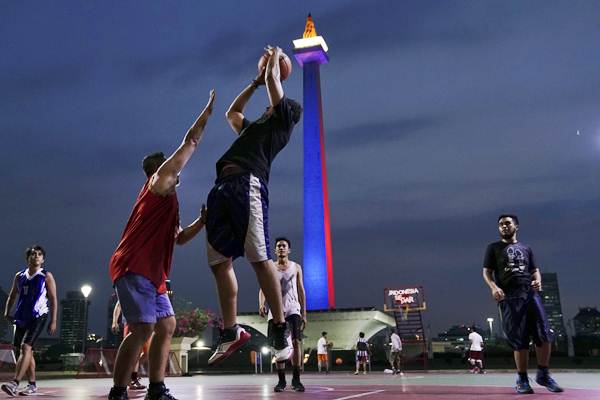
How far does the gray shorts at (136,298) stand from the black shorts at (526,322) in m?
4.22


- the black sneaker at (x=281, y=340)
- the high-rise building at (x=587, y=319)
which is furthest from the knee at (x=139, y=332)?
the high-rise building at (x=587, y=319)

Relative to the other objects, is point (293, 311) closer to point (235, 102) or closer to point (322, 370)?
point (235, 102)

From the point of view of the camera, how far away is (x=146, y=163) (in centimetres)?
486

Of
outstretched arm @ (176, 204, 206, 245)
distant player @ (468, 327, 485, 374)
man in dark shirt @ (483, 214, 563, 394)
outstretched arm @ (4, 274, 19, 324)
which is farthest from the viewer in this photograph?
distant player @ (468, 327, 485, 374)

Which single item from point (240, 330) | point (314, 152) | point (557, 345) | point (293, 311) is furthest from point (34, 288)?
point (314, 152)

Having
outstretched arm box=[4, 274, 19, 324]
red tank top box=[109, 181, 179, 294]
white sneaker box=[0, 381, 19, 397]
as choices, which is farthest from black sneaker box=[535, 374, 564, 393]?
outstretched arm box=[4, 274, 19, 324]

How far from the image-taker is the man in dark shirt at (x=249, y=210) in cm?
365

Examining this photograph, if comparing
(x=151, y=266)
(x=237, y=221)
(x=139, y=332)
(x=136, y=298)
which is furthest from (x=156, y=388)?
(x=237, y=221)

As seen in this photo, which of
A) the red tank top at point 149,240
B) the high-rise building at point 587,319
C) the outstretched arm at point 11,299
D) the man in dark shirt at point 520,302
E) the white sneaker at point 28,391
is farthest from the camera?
the high-rise building at point 587,319

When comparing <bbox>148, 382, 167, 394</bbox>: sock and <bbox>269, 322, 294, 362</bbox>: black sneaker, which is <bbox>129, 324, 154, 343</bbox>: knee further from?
<bbox>269, 322, 294, 362</bbox>: black sneaker

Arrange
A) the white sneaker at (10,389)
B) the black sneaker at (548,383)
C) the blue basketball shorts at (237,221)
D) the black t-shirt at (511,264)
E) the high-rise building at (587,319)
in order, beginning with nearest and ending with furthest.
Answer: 1. the blue basketball shorts at (237,221)
2. the black sneaker at (548,383)
3. the black t-shirt at (511,264)
4. the white sneaker at (10,389)
5. the high-rise building at (587,319)

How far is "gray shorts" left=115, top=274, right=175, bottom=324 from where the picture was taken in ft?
13.1

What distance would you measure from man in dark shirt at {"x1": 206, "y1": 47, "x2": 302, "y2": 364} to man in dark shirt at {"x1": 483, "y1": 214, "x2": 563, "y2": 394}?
346 centimetres

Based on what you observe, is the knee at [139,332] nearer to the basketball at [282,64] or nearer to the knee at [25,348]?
the basketball at [282,64]
